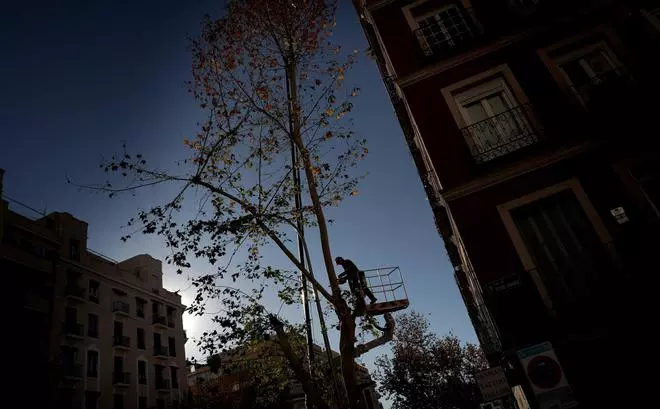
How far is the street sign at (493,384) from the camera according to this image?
8.02 meters

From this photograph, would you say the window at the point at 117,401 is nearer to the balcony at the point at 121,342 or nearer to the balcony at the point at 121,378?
the balcony at the point at 121,378

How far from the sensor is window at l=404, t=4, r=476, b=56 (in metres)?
11.9

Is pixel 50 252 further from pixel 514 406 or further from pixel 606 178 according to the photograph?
pixel 606 178

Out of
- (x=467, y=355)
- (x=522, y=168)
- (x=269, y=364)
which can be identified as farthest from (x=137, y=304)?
(x=522, y=168)

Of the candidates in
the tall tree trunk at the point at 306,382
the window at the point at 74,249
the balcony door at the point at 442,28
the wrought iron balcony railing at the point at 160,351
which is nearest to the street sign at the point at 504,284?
the tall tree trunk at the point at 306,382

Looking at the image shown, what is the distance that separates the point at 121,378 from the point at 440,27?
34440mm

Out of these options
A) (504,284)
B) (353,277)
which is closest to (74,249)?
(353,277)

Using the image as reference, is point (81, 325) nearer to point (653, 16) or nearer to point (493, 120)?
point (493, 120)

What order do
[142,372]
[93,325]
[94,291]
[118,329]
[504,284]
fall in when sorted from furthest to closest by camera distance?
[142,372] → [118,329] → [94,291] → [93,325] → [504,284]

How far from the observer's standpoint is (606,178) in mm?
8875

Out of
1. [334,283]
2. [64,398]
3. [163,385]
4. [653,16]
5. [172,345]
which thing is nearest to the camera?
[334,283]

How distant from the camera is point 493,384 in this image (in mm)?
8141

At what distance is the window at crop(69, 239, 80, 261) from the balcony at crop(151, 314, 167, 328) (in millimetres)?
9749

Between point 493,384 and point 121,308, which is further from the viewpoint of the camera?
point 121,308
